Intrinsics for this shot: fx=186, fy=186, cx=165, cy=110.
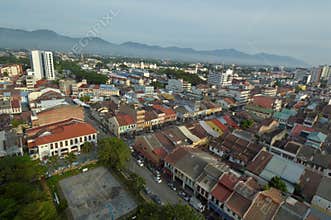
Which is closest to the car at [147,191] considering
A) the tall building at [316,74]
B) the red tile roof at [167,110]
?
the red tile roof at [167,110]

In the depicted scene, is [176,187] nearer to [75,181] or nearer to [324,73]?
[75,181]

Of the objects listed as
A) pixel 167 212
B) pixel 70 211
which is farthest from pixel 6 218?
pixel 167 212

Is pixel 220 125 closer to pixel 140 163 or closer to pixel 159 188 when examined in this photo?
pixel 140 163

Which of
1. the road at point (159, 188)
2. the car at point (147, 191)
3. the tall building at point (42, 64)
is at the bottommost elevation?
the road at point (159, 188)

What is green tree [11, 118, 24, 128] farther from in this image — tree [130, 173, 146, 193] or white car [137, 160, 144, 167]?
tree [130, 173, 146, 193]

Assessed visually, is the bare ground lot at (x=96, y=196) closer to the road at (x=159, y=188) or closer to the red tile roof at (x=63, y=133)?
the road at (x=159, y=188)
